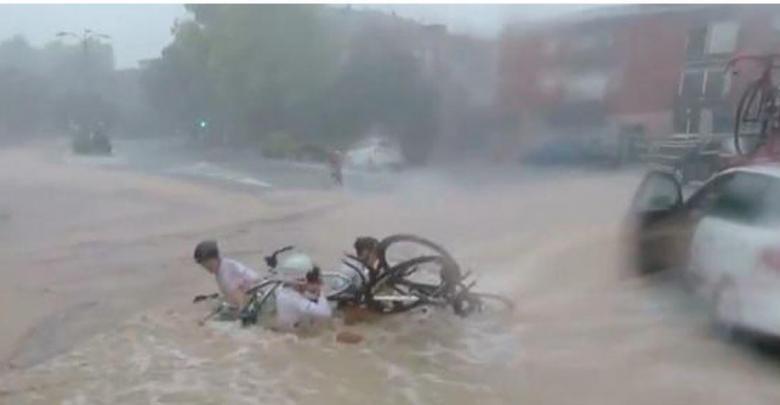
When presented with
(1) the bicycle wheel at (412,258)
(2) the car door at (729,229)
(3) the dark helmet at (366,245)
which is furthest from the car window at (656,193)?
(3) the dark helmet at (366,245)

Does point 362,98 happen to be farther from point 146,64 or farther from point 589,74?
point 146,64

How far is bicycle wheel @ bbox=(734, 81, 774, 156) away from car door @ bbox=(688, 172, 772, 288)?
4.08 feet

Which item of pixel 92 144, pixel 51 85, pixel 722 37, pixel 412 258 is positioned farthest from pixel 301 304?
pixel 51 85

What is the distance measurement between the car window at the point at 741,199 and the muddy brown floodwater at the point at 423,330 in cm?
50

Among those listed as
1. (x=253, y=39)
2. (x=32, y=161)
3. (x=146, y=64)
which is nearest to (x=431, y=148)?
(x=253, y=39)

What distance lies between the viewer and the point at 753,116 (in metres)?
5.20

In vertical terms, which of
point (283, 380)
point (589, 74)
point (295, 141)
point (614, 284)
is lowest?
point (283, 380)

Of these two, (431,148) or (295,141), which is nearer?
(431,148)

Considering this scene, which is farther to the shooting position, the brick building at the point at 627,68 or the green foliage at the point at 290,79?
the green foliage at the point at 290,79

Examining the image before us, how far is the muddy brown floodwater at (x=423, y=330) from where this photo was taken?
3676 mm

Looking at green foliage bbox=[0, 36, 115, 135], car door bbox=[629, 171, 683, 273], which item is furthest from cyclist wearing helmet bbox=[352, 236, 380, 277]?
Answer: green foliage bbox=[0, 36, 115, 135]

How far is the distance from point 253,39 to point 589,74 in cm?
318

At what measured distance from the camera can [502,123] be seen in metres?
5.12

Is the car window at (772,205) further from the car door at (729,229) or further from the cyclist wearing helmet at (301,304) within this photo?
the cyclist wearing helmet at (301,304)
